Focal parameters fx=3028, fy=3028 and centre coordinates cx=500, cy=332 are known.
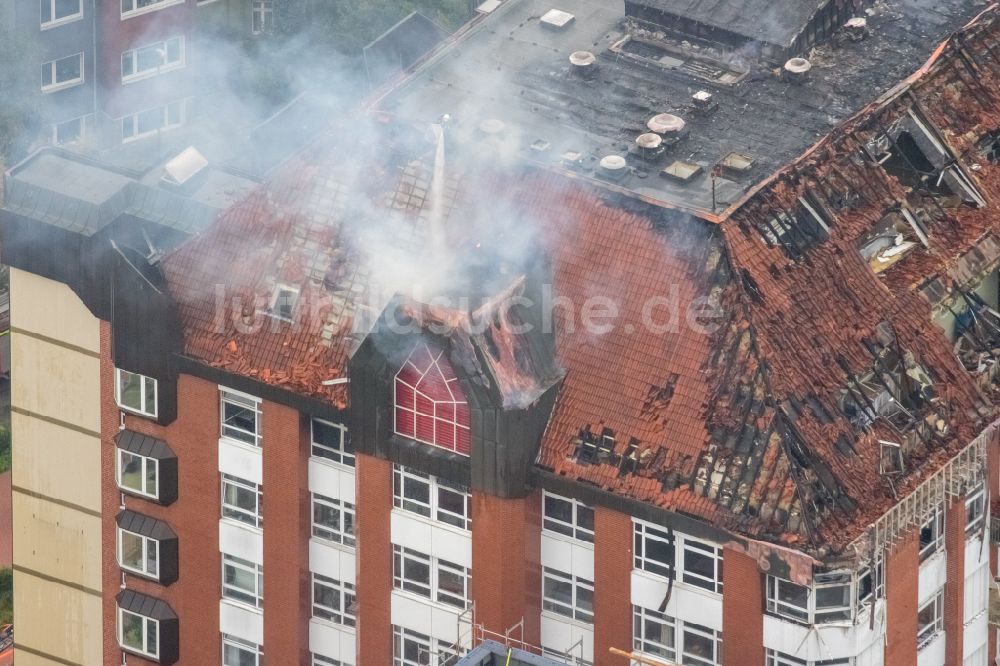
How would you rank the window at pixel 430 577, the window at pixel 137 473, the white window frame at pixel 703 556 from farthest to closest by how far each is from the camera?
the window at pixel 137 473 < the window at pixel 430 577 < the white window frame at pixel 703 556

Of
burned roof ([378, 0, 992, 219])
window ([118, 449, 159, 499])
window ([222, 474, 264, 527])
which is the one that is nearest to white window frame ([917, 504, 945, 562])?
burned roof ([378, 0, 992, 219])

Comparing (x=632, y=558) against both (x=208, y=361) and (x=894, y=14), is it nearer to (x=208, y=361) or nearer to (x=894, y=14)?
(x=208, y=361)

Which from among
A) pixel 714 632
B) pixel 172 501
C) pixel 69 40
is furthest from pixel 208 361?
pixel 69 40

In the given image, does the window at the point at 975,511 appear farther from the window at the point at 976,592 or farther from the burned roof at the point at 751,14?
the burned roof at the point at 751,14

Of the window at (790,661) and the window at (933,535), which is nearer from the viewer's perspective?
the window at (790,661)

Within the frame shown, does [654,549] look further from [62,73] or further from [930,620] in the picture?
[62,73]

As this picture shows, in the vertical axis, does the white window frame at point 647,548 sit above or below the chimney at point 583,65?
below

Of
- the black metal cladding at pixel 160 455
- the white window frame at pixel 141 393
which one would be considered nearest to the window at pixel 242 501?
the black metal cladding at pixel 160 455
